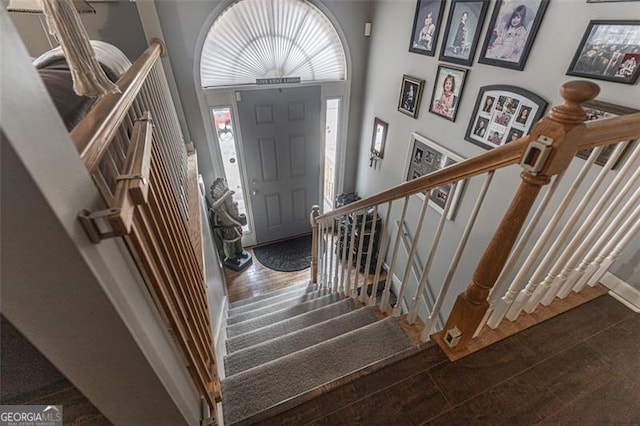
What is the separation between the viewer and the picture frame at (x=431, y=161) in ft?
8.69

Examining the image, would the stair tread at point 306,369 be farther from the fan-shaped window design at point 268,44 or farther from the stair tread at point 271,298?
the fan-shaped window design at point 268,44

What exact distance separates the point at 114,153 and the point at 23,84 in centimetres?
65

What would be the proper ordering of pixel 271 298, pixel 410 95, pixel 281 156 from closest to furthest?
pixel 410 95
pixel 271 298
pixel 281 156

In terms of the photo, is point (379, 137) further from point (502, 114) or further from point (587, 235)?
point (587, 235)

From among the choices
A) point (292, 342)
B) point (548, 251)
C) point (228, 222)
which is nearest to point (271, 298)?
point (228, 222)

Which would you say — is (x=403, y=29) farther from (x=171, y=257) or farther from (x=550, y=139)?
(x=171, y=257)

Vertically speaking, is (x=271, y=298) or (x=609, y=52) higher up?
(x=609, y=52)

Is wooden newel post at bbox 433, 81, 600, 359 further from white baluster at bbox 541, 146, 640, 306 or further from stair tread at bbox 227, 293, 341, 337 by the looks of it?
stair tread at bbox 227, 293, 341, 337

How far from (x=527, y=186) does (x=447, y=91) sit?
1996 mm

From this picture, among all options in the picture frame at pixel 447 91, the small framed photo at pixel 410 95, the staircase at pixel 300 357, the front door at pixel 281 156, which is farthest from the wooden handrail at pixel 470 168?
the front door at pixel 281 156

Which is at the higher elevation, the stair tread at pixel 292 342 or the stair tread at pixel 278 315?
the stair tread at pixel 292 342

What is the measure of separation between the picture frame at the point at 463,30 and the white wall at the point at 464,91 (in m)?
0.06

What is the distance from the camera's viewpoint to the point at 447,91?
2.54 m

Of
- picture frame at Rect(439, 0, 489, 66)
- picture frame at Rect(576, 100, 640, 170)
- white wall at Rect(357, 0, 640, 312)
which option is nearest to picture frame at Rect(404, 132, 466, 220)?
white wall at Rect(357, 0, 640, 312)
